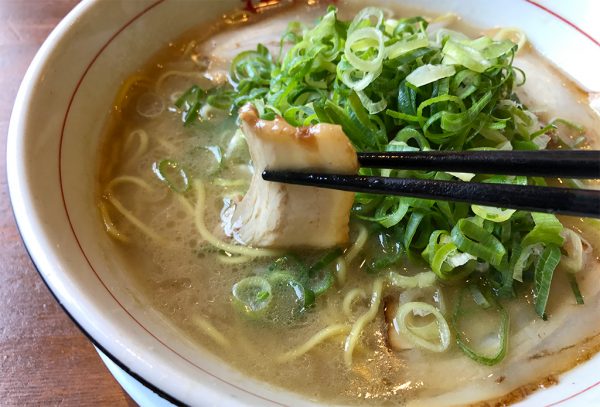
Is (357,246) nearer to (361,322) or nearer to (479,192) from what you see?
(361,322)

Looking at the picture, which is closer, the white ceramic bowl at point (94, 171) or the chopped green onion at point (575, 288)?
the white ceramic bowl at point (94, 171)

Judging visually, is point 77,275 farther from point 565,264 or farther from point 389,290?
point 565,264

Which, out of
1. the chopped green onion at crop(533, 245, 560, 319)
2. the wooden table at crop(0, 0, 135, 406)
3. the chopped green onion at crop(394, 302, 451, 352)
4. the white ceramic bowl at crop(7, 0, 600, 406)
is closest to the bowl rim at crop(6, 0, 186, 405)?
the white ceramic bowl at crop(7, 0, 600, 406)

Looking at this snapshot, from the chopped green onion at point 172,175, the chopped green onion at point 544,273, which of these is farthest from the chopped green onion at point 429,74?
the chopped green onion at point 172,175

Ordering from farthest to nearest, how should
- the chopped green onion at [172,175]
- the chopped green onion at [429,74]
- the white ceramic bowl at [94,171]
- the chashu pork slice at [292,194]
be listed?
the chopped green onion at [172,175], the chopped green onion at [429,74], the chashu pork slice at [292,194], the white ceramic bowl at [94,171]

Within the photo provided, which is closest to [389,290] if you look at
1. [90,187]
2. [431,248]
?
[431,248]

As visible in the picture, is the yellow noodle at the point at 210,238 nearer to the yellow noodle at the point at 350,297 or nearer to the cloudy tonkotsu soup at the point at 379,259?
the cloudy tonkotsu soup at the point at 379,259
